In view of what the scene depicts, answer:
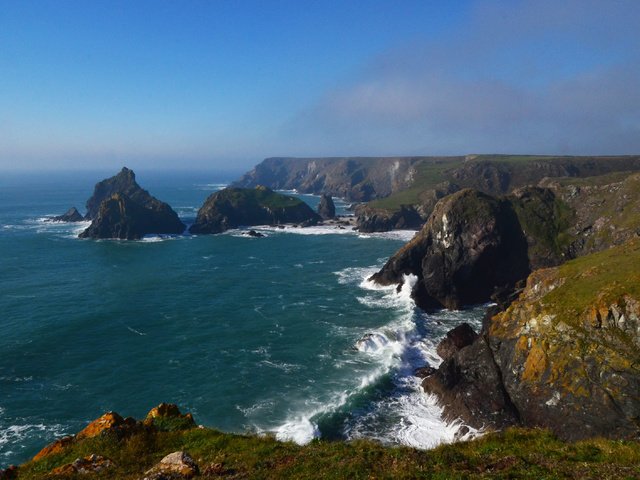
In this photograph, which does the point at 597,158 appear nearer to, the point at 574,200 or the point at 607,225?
the point at 574,200

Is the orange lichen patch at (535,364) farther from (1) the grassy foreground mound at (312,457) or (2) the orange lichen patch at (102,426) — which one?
(2) the orange lichen patch at (102,426)

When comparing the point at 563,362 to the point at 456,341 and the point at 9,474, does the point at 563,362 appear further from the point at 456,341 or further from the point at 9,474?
the point at 9,474

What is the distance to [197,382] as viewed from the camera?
147 feet

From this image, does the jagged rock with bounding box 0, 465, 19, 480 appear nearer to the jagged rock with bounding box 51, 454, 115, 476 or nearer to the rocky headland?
the jagged rock with bounding box 51, 454, 115, 476

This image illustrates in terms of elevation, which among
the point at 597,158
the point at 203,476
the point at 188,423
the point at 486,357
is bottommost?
the point at 486,357

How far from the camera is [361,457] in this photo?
57.7 ft

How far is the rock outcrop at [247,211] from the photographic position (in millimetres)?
150500

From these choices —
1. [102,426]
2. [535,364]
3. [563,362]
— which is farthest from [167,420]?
[563,362]

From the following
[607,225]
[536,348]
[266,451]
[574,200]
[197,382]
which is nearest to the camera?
[266,451]

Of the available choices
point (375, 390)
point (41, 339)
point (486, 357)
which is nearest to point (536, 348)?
point (486, 357)

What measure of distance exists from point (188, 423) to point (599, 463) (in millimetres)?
19689

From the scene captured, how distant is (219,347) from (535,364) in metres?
35.3

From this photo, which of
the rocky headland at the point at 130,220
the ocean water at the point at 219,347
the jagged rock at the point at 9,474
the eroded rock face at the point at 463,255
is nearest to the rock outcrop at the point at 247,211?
the rocky headland at the point at 130,220

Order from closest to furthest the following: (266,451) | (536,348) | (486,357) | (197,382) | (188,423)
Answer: (266,451) → (188,423) → (536,348) → (486,357) → (197,382)
